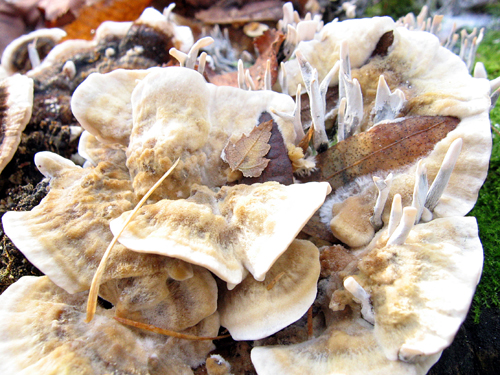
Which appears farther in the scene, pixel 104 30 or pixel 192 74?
pixel 104 30

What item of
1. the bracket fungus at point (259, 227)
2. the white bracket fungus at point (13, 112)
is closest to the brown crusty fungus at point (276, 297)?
the bracket fungus at point (259, 227)

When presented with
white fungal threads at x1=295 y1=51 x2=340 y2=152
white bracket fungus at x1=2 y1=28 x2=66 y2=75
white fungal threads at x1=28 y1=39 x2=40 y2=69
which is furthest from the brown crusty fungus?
white bracket fungus at x1=2 y1=28 x2=66 y2=75

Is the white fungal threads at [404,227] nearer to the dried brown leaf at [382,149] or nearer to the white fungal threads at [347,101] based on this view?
the dried brown leaf at [382,149]

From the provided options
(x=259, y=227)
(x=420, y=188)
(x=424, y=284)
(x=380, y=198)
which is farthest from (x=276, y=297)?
(x=420, y=188)

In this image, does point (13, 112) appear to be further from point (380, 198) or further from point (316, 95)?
point (380, 198)

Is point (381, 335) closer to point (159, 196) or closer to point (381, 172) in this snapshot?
point (381, 172)

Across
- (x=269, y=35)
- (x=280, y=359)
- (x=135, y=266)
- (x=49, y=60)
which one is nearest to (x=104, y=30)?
(x=49, y=60)

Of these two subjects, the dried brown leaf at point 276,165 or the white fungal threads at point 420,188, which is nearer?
the white fungal threads at point 420,188
